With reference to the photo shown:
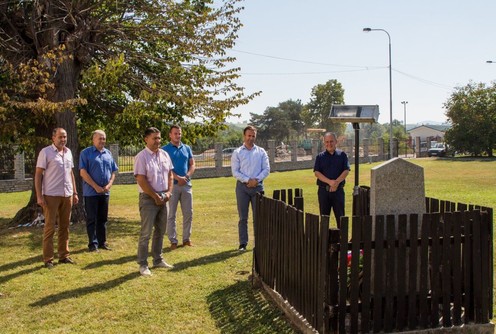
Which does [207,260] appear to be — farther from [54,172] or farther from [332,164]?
[54,172]

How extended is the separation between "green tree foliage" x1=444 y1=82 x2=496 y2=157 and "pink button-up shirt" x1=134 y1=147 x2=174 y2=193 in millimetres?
45488

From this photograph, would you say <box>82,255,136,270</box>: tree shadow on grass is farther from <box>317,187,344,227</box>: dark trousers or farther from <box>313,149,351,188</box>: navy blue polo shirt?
<box>313,149,351,188</box>: navy blue polo shirt

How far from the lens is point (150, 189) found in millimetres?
7324

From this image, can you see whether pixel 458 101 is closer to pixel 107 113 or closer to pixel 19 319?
pixel 107 113

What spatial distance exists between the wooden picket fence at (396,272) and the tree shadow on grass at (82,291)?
2.73m

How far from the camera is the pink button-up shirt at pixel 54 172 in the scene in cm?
785

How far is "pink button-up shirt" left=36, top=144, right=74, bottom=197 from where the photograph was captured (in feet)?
25.8

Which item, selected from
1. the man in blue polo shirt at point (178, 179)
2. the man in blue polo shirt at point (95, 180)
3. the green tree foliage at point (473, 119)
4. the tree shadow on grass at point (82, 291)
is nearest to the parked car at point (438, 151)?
the green tree foliage at point (473, 119)

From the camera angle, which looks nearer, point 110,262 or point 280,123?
point 110,262

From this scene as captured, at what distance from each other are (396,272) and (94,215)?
566 cm

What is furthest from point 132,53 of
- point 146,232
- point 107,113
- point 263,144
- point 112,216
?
point 263,144

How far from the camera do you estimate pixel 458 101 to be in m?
50.8

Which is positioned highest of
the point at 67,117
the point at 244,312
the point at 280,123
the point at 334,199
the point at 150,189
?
the point at 280,123

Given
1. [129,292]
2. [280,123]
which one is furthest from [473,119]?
[280,123]
